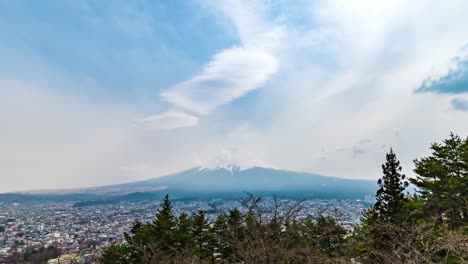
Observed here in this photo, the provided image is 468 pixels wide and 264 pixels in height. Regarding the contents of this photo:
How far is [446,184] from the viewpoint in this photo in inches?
523

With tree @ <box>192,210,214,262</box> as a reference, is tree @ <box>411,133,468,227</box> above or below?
above

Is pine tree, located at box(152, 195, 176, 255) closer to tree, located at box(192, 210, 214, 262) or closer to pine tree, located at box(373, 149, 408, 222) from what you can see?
tree, located at box(192, 210, 214, 262)

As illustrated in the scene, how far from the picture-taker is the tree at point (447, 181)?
12625 mm

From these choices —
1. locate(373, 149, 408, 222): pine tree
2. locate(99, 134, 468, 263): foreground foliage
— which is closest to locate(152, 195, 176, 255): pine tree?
locate(99, 134, 468, 263): foreground foliage

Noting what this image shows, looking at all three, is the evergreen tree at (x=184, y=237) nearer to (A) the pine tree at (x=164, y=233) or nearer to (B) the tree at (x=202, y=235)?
(A) the pine tree at (x=164, y=233)

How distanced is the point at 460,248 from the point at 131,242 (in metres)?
13.8

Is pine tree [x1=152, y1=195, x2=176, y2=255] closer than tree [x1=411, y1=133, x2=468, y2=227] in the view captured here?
No

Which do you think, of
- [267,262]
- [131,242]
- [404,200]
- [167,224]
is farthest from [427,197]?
[131,242]

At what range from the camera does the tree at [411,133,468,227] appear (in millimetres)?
12625

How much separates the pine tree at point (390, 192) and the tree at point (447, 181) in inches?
38.6

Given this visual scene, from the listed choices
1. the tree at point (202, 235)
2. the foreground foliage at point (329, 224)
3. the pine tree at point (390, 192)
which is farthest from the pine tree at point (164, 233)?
the pine tree at point (390, 192)

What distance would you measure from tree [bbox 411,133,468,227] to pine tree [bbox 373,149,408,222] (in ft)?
3.22

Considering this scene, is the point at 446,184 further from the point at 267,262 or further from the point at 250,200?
the point at 267,262

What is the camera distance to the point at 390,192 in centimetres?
1498
